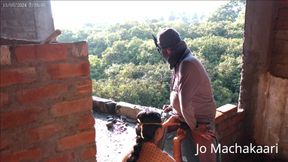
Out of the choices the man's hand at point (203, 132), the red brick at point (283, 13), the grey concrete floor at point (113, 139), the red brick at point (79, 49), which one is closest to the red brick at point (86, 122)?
the red brick at point (79, 49)

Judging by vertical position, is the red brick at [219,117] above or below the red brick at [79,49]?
below

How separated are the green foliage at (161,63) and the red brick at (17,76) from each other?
6234mm

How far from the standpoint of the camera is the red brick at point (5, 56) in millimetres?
1571

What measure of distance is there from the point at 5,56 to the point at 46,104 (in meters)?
0.34

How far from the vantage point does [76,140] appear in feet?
6.27

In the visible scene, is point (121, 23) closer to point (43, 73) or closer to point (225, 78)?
point (225, 78)

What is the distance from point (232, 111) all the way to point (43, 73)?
2.53 meters

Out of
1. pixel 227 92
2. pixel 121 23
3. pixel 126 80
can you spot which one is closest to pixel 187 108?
pixel 227 92

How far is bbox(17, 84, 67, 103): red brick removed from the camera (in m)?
1.66

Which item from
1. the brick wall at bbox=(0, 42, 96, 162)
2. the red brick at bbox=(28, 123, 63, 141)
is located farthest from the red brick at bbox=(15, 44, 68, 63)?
the red brick at bbox=(28, 123, 63, 141)

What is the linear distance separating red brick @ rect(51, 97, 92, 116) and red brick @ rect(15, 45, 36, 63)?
31cm

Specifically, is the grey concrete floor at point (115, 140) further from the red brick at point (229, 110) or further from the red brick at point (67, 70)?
the red brick at point (67, 70)

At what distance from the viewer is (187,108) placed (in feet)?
9.12
